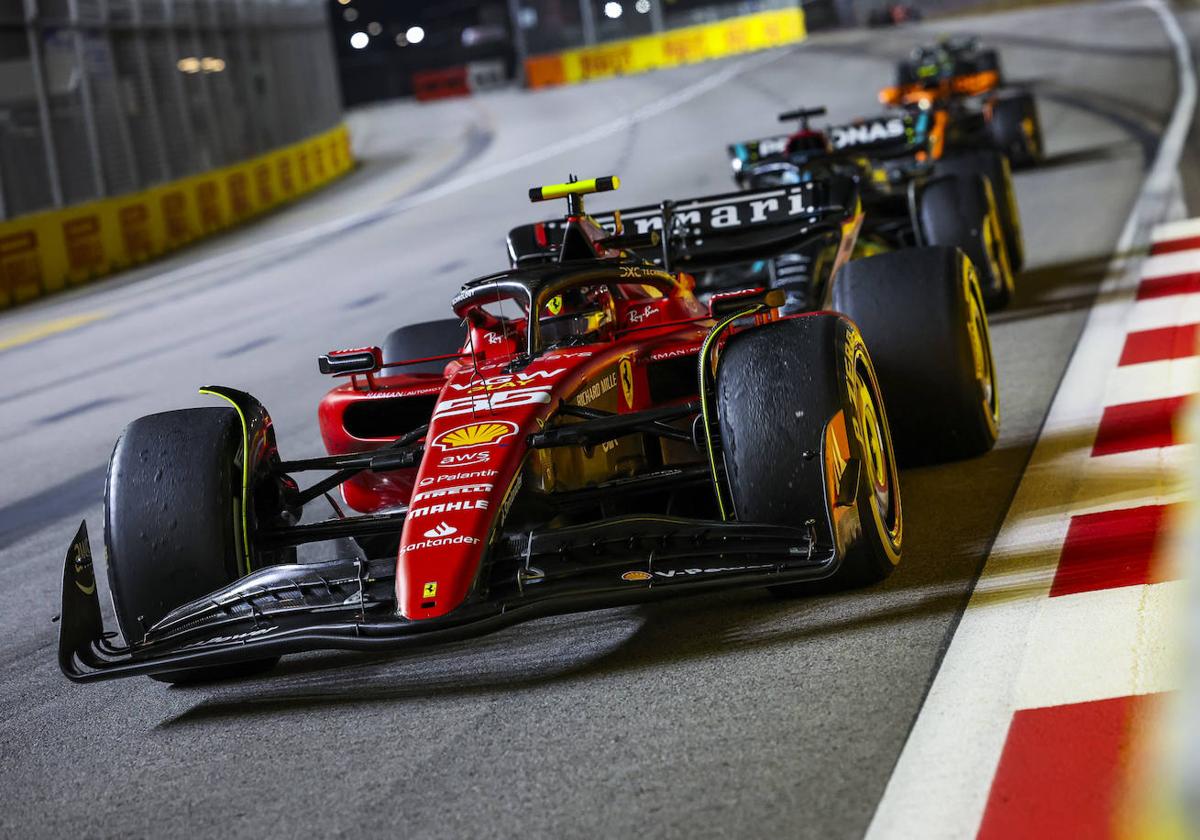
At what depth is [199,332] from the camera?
1716cm

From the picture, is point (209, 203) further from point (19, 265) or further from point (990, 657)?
point (990, 657)

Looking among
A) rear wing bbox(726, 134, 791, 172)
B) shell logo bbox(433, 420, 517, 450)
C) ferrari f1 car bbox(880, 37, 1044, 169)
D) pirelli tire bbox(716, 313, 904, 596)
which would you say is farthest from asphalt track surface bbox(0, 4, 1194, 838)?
ferrari f1 car bbox(880, 37, 1044, 169)

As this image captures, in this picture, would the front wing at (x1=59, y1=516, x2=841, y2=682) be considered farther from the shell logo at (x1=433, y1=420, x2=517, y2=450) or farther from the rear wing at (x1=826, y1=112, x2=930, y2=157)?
the rear wing at (x1=826, y1=112, x2=930, y2=157)

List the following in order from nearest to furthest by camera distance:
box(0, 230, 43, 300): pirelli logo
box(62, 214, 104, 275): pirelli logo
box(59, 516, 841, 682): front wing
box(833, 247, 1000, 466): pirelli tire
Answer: box(59, 516, 841, 682): front wing, box(833, 247, 1000, 466): pirelli tire, box(0, 230, 43, 300): pirelli logo, box(62, 214, 104, 275): pirelli logo

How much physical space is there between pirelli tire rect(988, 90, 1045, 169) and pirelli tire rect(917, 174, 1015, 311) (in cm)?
824

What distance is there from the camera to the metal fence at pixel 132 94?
22906mm

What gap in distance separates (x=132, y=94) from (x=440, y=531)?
23.9 metres

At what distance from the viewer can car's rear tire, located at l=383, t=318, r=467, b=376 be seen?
7891mm

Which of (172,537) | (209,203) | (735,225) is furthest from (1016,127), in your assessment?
(172,537)

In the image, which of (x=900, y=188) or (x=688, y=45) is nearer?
(x=900, y=188)

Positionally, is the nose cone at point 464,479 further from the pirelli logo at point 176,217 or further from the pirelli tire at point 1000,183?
the pirelli logo at point 176,217

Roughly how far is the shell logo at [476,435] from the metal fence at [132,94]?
1803cm

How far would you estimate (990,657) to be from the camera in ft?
14.1

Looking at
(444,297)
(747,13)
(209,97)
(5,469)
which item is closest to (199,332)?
(444,297)
